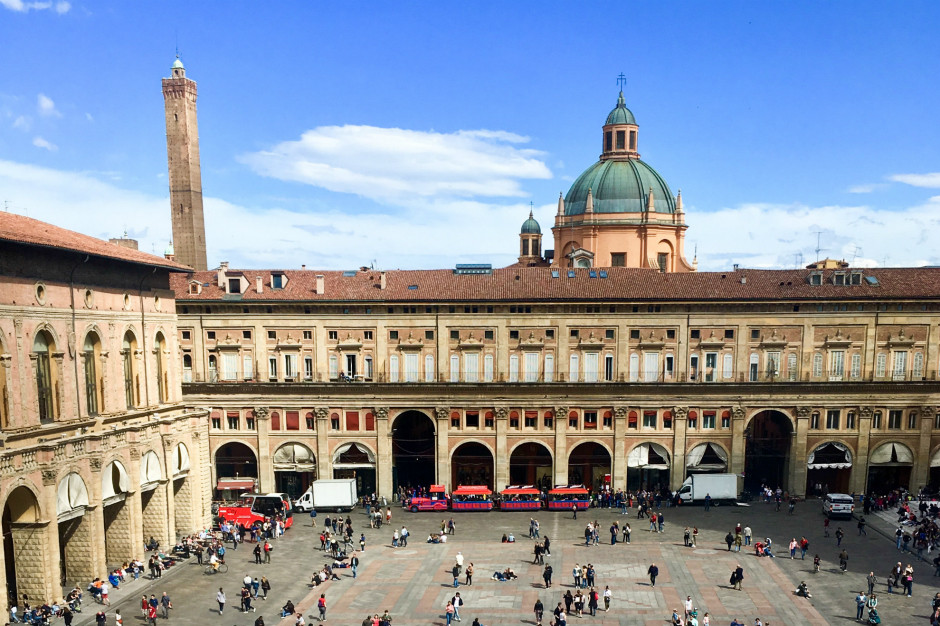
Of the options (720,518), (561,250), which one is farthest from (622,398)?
(561,250)

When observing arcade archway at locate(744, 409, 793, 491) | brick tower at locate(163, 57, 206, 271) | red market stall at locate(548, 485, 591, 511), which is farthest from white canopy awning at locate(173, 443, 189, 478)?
arcade archway at locate(744, 409, 793, 491)

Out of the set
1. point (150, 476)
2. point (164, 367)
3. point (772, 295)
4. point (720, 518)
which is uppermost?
point (772, 295)

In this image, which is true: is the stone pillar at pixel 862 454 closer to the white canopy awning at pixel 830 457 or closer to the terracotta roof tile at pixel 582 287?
the white canopy awning at pixel 830 457

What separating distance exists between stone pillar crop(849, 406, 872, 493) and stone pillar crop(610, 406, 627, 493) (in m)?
18.7

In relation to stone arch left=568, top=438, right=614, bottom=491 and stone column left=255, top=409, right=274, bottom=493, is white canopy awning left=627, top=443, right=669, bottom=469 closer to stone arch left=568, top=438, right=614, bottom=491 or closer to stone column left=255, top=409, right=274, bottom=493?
stone arch left=568, top=438, right=614, bottom=491

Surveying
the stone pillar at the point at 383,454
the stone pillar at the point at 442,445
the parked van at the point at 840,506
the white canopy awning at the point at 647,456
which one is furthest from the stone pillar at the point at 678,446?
the stone pillar at the point at 383,454

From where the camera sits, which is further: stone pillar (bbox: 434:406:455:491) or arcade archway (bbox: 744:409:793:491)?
arcade archway (bbox: 744:409:793:491)

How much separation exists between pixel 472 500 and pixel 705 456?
19869 mm

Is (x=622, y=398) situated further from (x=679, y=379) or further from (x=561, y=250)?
(x=561, y=250)

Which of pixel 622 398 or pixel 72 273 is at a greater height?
pixel 72 273

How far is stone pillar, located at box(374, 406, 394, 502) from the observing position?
57719 millimetres

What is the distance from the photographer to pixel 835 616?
35000mm

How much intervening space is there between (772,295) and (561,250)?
30672 millimetres

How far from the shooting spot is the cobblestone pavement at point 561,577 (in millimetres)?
35531
